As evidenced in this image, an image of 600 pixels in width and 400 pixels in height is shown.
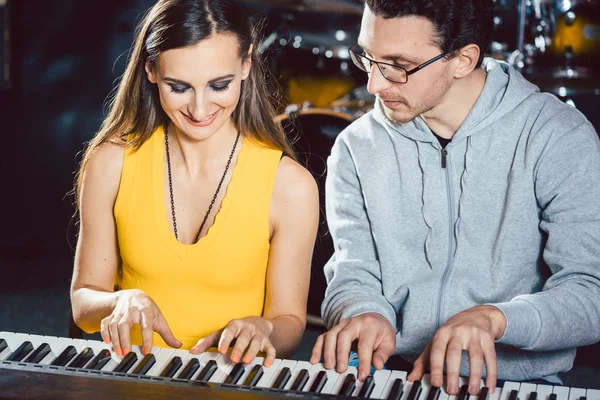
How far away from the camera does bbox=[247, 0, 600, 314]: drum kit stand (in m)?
4.12

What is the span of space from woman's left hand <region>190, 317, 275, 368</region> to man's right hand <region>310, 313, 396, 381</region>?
3.8 inches

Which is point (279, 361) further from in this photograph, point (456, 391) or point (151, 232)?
point (151, 232)

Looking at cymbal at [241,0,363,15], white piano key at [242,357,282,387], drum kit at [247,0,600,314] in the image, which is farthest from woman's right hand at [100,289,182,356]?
cymbal at [241,0,363,15]

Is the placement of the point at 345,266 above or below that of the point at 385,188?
below

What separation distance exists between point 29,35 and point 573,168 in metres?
4.07

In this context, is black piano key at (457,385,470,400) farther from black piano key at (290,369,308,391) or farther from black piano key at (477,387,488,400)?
black piano key at (290,369,308,391)

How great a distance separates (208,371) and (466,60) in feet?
3.59

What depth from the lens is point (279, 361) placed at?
1.62m

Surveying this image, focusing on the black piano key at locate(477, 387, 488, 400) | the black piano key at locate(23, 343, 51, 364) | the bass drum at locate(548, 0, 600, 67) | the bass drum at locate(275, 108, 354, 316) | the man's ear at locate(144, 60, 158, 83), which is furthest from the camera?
the bass drum at locate(548, 0, 600, 67)

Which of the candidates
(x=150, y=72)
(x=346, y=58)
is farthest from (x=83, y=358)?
(x=346, y=58)

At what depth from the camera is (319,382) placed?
1.54 meters

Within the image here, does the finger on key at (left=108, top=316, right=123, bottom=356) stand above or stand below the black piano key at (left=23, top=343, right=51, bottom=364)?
above

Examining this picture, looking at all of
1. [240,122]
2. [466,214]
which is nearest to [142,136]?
[240,122]

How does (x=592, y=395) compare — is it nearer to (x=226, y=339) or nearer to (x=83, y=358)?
(x=226, y=339)
